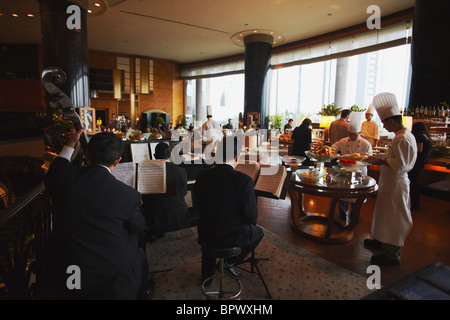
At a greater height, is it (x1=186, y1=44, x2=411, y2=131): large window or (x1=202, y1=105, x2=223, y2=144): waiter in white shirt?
(x1=186, y1=44, x2=411, y2=131): large window

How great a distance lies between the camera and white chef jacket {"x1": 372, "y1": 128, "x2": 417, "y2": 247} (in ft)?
9.09

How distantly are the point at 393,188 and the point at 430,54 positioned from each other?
14.6ft

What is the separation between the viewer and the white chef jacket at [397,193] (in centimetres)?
277

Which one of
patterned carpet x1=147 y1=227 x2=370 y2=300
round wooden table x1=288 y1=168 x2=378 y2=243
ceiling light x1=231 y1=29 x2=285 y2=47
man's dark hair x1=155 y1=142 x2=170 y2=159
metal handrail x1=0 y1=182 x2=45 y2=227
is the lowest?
patterned carpet x1=147 y1=227 x2=370 y2=300

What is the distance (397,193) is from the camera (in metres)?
2.86

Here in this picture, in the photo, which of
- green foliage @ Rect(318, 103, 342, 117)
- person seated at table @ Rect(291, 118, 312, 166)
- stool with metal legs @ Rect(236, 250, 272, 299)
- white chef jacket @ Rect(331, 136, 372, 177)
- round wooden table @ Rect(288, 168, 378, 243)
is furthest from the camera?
green foliage @ Rect(318, 103, 342, 117)

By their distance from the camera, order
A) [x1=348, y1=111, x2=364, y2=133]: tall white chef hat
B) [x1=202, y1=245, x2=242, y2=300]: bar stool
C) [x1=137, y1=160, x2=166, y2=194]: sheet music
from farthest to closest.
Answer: [x1=348, y1=111, x2=364, y2=133]: tall white chef hat < [x1=137, y1=160, x2=166, y2=194]: sheet music < [x1=202, y1=245, x2=242, y2=300]: bar stool

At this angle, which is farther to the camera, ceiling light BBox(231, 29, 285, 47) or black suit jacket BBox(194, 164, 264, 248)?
ceiling light BBox(231, 29, 285, 47)

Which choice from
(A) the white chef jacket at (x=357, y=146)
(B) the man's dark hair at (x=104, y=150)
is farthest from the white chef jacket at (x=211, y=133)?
(B) the man's dark hair at (x=104, y=150)

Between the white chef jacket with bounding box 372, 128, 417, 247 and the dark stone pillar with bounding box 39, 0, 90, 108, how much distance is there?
6572mm

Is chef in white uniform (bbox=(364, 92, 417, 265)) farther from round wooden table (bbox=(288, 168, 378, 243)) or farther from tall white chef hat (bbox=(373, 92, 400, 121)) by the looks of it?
round wooden table (bbox=(288, 168, 378, 243))

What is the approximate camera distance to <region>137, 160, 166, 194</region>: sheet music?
2.60 metres

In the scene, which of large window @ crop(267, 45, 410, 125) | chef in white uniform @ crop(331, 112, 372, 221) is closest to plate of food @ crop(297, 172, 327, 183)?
chef in white uniform @ crop(331, 112, 372, 221)
